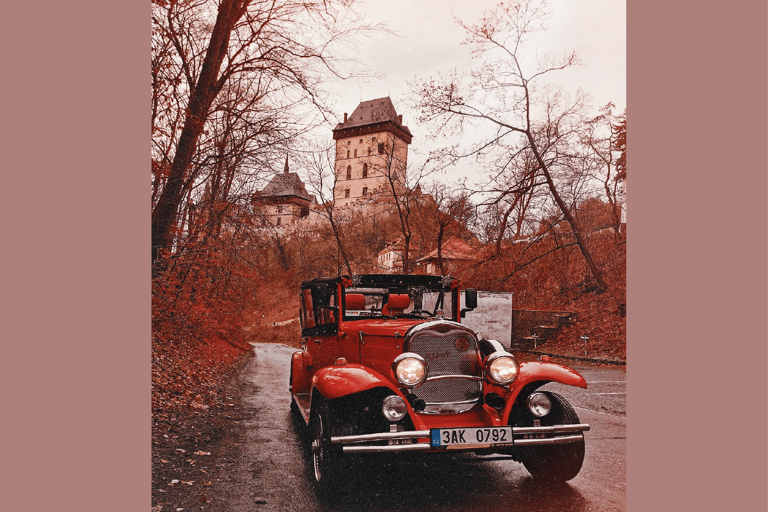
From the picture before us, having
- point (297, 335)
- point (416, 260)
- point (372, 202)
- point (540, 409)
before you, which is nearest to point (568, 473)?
point (540, 409)

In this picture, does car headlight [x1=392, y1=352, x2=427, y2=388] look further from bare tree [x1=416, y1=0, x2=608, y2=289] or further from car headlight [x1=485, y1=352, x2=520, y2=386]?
bare tree [x1=416, y1=0, x2=608, y2=289]

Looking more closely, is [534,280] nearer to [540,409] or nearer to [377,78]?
[540,409]

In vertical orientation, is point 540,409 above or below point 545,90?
below

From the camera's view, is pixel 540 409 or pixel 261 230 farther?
pixel 261 230

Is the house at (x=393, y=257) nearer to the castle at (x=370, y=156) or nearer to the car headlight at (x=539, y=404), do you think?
the castle at (x=370, y=156)

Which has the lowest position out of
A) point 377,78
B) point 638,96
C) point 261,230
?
point 261,230
